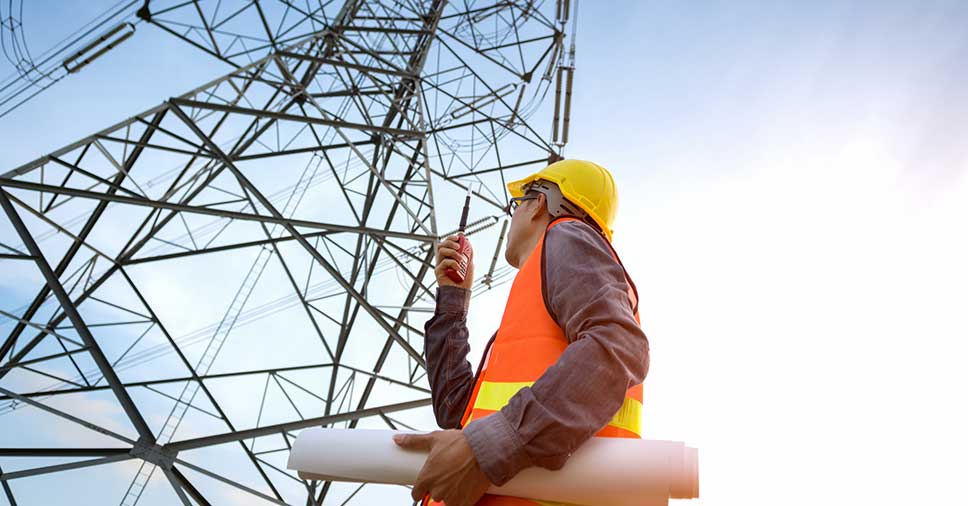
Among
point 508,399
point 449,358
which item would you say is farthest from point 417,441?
point 449,358

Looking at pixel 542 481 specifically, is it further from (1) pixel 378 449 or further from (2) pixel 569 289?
(2) pixel 569 289

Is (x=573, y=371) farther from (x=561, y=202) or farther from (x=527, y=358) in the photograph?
(x=561, y=202)

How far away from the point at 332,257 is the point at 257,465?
237 centimetres

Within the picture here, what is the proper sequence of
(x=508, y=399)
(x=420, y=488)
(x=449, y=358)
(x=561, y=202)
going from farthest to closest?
(x=449, y=358), (x=561, y=202), (x=508, y=399), (x=420, y=488)

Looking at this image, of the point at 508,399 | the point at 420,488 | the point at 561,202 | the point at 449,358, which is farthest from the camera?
the point at 449,358

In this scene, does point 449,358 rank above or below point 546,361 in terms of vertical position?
above

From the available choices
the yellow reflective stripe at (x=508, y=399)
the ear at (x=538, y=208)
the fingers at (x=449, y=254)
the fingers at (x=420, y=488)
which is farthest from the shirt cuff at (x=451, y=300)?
the fingers at (x=420, y=488)

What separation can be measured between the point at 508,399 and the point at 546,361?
0.46ft

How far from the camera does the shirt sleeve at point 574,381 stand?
4.85 ft

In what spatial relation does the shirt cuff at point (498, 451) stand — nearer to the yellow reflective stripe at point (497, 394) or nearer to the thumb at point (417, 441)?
the thumb at point (417, 441)

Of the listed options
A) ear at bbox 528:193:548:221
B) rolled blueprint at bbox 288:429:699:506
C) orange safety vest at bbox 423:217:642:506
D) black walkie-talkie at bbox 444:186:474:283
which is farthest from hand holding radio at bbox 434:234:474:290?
rolled blueprint at bbox 288:429:699:506

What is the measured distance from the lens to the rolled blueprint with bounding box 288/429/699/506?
1387 millimetres

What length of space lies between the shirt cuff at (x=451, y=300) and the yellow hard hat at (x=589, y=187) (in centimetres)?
Answer: 49

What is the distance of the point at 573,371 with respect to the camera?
5.09 ft
